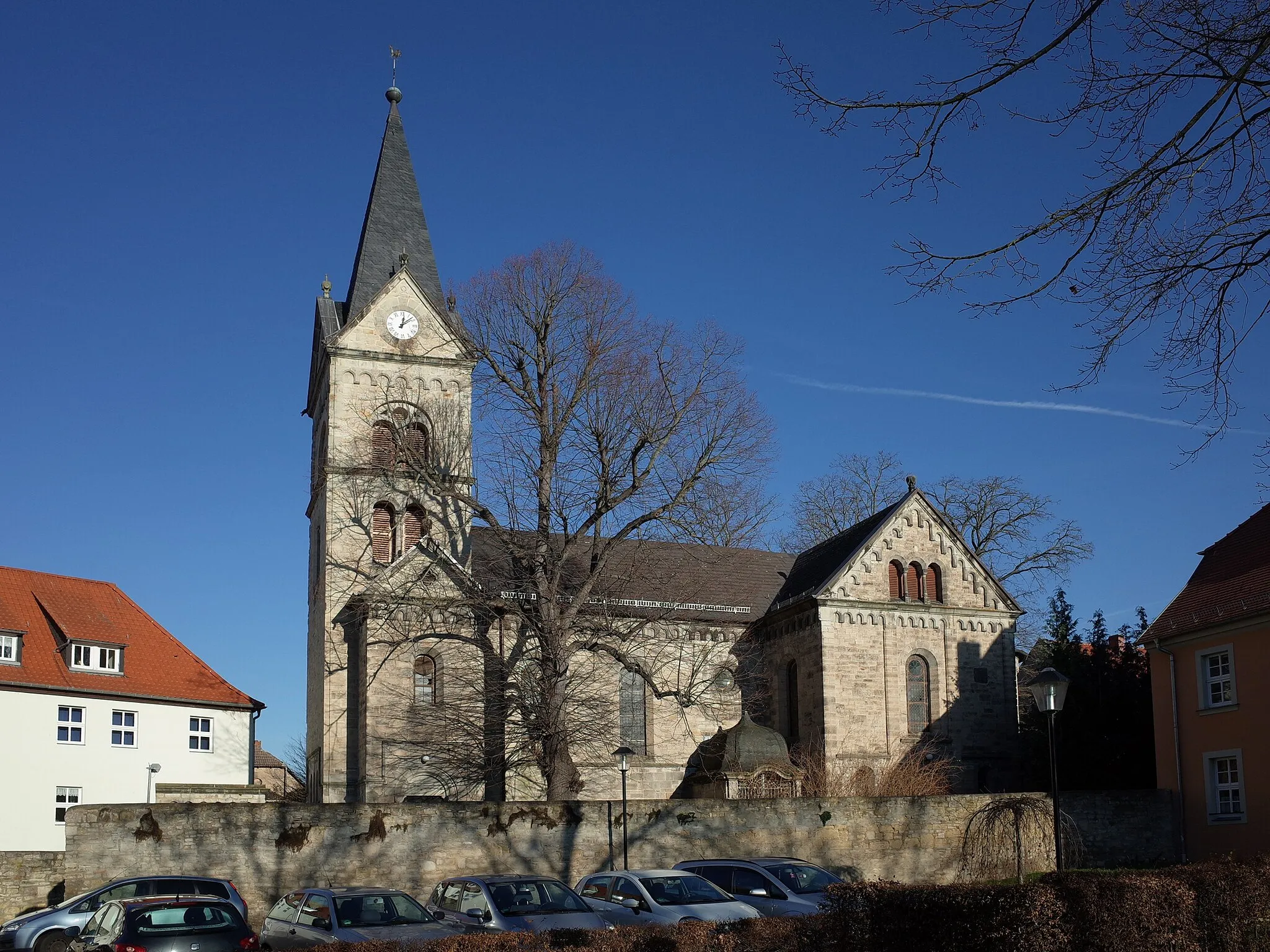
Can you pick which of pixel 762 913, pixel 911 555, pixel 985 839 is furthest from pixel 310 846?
pixel 911 555

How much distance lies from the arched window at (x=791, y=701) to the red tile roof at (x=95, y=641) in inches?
654

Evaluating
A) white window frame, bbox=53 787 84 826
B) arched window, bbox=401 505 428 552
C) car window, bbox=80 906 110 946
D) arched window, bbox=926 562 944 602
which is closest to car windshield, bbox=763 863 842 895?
→ car window, bbox=80 906 110 946

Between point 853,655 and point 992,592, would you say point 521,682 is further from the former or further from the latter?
point 992,592

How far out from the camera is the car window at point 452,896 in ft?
61.0

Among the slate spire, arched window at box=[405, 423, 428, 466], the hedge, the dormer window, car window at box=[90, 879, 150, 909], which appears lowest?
car window at box=[90, 879, 150, 909]

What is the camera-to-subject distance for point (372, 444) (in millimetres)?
38281

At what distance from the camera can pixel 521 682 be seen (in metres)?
32.2

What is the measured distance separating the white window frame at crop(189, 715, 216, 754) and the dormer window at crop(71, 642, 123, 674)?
2738 mm

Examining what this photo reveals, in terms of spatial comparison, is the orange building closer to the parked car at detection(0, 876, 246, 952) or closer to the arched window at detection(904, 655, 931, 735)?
the arched window at detection(904, 655, 931, 735)

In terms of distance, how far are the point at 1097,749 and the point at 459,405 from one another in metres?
21.5

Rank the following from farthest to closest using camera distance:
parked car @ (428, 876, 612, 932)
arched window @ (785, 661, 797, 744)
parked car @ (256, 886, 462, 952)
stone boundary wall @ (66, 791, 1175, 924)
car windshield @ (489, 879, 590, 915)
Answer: arched window @ (785, 661, 797, 744)
stone boundary wall @ (66, 791, 1175, 924)
car windshield @ (489, 879, 590, 915)
parked car @ (428, 876, 612, 932)
parked car @ (256, 886, 462, 952)

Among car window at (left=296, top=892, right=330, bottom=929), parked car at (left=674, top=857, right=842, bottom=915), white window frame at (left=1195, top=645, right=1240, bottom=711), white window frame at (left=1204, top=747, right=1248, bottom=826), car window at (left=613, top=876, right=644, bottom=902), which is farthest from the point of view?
white window frame at (left=1195, top=645, right=1240, bottom=711)

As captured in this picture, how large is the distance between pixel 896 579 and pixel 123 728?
23365mm

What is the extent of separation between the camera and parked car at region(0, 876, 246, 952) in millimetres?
20297
